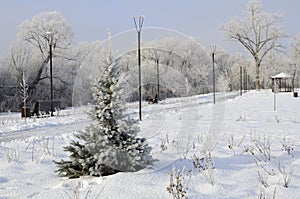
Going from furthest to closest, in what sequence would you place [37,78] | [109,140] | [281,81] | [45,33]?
[281,81], [45,33], [37,78], [109,140]

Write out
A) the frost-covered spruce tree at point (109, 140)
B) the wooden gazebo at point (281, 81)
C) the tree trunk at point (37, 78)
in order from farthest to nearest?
the wooden gazebo at point (281, 81), the tree trunk at point (37, 78), the frost-covered spruce tree at point (109, 140)

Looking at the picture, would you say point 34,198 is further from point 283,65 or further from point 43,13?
point 283,65

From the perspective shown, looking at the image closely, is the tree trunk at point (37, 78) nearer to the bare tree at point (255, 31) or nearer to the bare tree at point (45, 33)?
the bare tree at point (45, 33)

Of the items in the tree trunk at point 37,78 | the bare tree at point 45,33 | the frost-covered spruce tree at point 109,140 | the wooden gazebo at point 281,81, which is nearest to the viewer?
the frost-covered spruce tree at point 109,140

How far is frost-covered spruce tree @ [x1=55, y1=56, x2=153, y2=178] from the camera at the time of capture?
4.49 meters

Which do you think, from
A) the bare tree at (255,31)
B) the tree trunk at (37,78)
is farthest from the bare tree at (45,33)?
the bare tree at (255,31)

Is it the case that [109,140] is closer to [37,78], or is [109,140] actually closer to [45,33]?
[37,78]

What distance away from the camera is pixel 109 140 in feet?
14.9

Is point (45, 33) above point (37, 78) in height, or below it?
above

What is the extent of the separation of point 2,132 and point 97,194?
395 inches

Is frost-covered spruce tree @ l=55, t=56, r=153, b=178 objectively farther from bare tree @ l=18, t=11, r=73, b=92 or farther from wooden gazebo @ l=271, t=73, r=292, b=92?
bare tree @ l=18, t=11, r=73, b=92

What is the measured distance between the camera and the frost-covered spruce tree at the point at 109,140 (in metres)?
4.49

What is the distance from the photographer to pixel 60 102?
3606cm

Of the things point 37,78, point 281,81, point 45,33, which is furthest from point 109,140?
point 281,81
